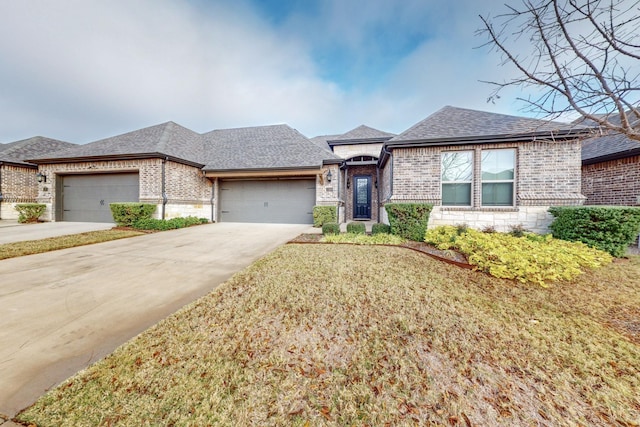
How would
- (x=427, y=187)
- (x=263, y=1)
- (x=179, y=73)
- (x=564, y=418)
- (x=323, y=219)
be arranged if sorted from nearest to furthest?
(x=564, y=418) < (x=427, y=187) < (x=263, y=1) < (x=323, y=219) < (x=179, y=73)

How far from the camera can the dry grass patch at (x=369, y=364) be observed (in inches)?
54.4

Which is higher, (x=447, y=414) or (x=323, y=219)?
(x=323, y=219)

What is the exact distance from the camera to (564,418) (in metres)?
1.36

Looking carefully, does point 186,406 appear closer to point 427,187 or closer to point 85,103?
point 427,187

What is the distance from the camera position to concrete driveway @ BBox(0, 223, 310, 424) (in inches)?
70.2

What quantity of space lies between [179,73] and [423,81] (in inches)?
474

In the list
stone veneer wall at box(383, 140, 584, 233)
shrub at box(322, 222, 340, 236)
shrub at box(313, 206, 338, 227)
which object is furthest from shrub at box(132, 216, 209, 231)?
stone veneer wall at box(383, 140, 584, 233)

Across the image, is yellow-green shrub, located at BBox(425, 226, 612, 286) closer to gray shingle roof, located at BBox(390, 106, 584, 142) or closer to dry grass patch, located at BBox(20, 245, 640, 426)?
dry grass patch, located at BBox(20, 245, 640, 426)

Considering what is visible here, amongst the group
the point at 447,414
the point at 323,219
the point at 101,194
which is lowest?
the point at 447,414

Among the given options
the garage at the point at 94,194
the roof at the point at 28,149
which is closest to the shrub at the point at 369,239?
the garage at the point at 94,194

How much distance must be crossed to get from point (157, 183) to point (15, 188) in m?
8.82

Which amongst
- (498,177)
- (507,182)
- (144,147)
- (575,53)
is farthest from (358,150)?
(575,53)

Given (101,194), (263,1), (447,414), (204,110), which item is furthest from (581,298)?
(204,110)

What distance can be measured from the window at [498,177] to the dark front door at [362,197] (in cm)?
714
